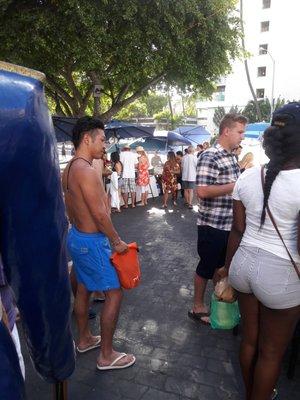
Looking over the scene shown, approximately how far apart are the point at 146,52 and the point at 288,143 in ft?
27.4

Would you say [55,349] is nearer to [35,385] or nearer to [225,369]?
[35,385]

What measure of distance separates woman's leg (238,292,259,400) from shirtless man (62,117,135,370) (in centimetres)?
97

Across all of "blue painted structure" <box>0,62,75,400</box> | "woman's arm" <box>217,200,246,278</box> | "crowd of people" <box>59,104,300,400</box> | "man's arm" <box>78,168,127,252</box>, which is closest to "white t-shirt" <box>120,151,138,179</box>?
"crowd of people" <box>59,104,300,400</box>

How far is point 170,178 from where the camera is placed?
407 inches

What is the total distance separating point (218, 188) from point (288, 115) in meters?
1.33

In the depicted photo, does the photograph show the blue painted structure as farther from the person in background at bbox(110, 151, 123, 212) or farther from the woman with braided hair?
the person in background at bbox(110, 151, 123, 212)

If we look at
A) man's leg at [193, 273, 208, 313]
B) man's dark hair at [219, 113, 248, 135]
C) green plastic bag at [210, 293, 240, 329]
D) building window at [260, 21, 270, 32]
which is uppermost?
building window at [260, 21, 270, 32]

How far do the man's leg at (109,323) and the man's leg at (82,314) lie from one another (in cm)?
26

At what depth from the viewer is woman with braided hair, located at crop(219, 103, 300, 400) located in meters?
1.86

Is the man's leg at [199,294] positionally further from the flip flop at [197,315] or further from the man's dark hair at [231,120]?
the man's dark hair at [231,120]

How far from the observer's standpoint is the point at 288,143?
1870mm

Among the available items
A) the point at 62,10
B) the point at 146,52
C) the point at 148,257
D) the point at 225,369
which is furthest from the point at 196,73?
the point at 225,369

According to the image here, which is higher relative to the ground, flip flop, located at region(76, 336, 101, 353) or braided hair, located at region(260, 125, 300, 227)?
braided hair, located at region(260, 125, 300, 227)

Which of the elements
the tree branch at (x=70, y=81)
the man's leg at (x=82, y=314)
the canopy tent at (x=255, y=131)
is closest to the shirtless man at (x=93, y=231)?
the man's leg at (x=82, y=314)
